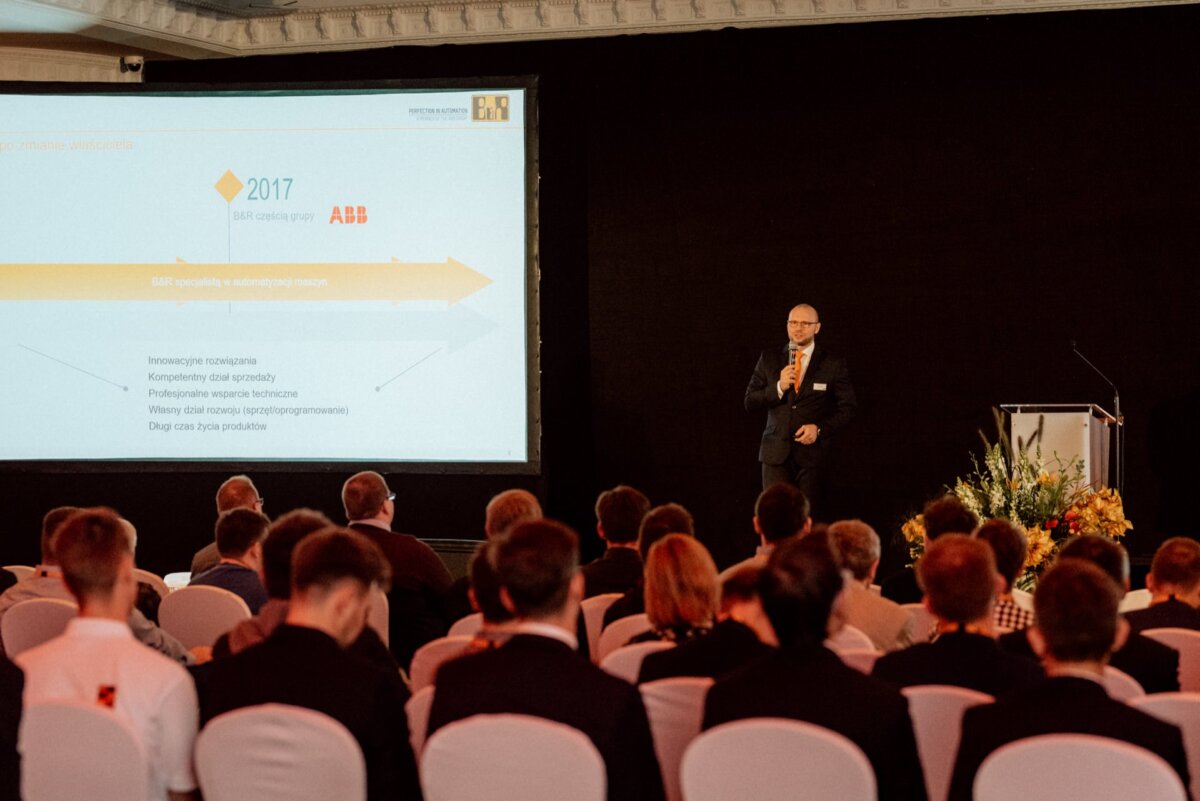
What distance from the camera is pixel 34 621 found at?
150 inches

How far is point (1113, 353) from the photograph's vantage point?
773 centimetres

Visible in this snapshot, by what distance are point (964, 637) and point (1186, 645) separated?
0.95 m

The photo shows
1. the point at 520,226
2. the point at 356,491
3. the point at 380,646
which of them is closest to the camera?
the point at 380,646

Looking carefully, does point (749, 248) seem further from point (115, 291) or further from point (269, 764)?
point (269, 764)

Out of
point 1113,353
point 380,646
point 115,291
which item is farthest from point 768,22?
point 380,646

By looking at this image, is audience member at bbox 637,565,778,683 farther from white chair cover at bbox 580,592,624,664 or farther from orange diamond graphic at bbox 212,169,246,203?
orange diamond graphic at bbox 212,169,246,203

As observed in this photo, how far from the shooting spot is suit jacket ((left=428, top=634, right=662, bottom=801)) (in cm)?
236

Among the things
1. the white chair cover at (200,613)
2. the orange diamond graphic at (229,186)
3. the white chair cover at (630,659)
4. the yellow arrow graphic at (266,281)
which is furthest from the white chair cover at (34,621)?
the orange diamond graphic at (229,186)

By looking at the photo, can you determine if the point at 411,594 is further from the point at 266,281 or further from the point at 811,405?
the point at 811,405

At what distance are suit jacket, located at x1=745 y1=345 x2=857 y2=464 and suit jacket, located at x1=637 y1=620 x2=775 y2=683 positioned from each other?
4467mm

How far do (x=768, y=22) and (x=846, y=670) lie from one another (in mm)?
6501

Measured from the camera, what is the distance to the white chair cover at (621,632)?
11.4 ft

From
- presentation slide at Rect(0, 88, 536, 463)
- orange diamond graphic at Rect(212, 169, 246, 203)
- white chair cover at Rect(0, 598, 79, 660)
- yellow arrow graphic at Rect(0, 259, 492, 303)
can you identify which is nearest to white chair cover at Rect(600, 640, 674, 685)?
white chair cover at Rect(0, 598, 79, 660)

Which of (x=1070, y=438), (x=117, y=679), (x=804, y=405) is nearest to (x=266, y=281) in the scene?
(x=804, y=405)
